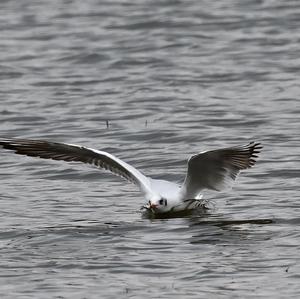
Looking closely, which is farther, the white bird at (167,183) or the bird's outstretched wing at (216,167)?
the white bird at (167,183)

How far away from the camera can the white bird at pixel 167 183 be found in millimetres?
10234

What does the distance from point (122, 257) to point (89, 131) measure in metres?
5.29

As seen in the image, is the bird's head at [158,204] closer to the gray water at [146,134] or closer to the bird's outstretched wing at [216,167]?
the gray water at [146,134]

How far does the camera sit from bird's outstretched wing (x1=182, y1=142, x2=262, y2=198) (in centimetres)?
1011

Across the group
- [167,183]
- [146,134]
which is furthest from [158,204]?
[146,134]

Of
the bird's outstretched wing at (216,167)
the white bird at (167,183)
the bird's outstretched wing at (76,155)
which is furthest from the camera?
the bird's outstretched wing at (76,155)

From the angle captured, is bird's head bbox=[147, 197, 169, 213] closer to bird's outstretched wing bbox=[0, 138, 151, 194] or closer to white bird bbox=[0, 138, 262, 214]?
white bird bbox=[0, 138, 262, 214]

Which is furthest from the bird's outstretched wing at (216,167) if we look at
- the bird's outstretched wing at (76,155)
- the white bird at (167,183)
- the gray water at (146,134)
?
the bird's outstretched wing at (76,155)

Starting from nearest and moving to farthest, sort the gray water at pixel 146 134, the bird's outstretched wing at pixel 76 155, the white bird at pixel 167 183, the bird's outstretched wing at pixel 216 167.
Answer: the gray water at pixel 146 134
the bird's outstretched wing at pixel 216 167
the white bird at pixel 167 183
the bird's outstretched wing at pixel 76 155

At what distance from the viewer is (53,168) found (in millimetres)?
12516

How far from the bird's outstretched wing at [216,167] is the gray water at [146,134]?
0.25 metres

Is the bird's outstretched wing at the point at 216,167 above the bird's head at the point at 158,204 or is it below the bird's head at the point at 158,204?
above

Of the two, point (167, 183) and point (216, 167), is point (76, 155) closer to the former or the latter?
point (167, 183)

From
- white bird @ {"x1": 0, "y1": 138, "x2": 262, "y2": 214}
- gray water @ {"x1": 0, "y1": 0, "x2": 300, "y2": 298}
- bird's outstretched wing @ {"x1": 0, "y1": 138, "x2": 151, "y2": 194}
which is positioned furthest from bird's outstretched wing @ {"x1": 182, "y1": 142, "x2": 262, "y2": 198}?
bird's outstretched wing @ {"x1": 0, "y1": 138, "x2": 151, "y2": 194}
